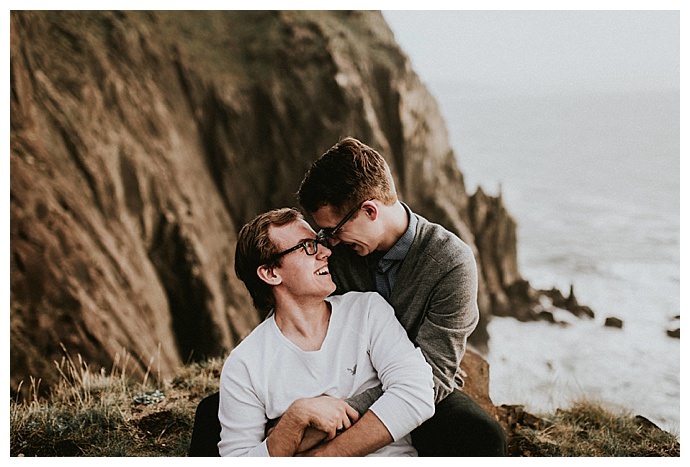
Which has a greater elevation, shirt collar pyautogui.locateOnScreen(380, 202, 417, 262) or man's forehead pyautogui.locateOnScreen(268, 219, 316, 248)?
man's forehead pyautogui.locateOnScreen(268, 219, 316, 248)

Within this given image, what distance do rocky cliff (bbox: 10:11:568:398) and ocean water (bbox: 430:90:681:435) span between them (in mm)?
318

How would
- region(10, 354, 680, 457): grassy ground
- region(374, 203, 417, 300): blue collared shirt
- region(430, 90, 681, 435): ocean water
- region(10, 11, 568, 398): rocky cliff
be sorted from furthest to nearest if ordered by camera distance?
region(10, 11, 568, 398): rocky cliff < region(430, 90, 681, 435): ocean water < region(10, 354, 680, 457): grassy ground < region(374, 203, 417, 300): blue collared shirt

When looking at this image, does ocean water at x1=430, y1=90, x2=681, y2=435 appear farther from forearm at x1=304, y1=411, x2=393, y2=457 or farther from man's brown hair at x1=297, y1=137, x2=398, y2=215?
man's brown hair at x1=297, y1=137, x2=398, y2=215

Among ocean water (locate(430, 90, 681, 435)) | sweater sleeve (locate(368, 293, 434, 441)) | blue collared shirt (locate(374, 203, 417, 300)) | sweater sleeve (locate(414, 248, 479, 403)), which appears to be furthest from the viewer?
ocean water (locate(430, 90, 681, 435))

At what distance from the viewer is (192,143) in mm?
4902

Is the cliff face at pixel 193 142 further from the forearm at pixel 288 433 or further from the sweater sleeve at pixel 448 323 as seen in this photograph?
the sweater sleeve at pixel 448 323

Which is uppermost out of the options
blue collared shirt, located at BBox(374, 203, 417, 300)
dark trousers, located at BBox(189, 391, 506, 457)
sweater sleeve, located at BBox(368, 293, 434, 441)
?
blue collared shirt, located at BBox(374, 203, 417, 300)

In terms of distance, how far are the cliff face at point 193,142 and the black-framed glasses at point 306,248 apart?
1912mm

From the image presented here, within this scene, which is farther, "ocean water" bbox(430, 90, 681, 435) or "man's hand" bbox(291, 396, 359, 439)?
"ocean water" bbox(430, 90, 681, 435)

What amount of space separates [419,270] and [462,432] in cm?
48

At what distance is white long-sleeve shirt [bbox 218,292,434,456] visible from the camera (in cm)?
189

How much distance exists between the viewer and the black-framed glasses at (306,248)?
2.03 m

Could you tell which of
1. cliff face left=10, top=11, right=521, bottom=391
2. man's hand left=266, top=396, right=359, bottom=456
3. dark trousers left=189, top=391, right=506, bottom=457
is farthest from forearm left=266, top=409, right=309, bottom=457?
cliff face left=10, top=11, right=521, bottom=391
